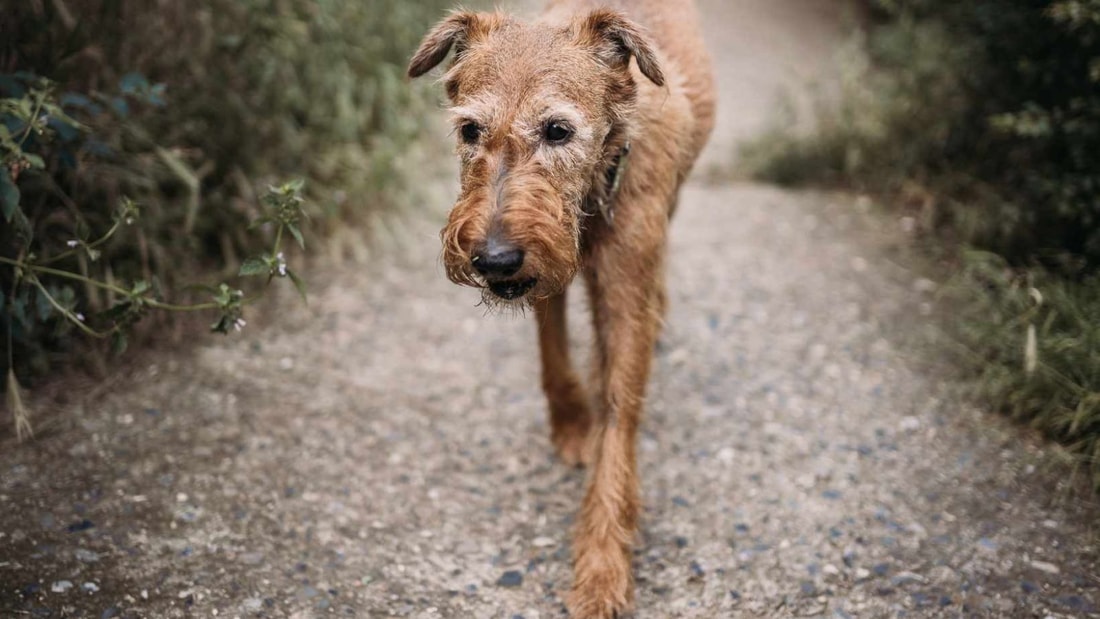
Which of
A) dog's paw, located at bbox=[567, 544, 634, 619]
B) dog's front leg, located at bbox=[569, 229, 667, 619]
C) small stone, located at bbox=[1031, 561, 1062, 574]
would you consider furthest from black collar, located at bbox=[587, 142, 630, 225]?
small stone, located at bbox=[1031, 561, 1062, 574]

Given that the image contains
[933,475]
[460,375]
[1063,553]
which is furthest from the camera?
[460,375]

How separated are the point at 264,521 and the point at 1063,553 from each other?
9.27ft

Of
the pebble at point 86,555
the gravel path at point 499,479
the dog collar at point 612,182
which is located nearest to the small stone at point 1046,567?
the gravel path at point 499,479

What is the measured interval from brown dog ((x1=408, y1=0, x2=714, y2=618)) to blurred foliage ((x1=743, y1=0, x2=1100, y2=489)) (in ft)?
5.33

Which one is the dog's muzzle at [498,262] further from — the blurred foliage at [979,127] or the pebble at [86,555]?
the blurred foliage at [979,127]

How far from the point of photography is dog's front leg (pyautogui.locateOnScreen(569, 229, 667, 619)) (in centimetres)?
282

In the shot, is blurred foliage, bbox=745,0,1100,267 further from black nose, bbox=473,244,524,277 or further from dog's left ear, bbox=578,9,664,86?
black nose, bbox=473,244,524,277

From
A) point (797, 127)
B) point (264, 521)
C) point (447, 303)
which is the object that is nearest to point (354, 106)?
point (447, 303)

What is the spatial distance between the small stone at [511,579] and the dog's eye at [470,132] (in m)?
1.49

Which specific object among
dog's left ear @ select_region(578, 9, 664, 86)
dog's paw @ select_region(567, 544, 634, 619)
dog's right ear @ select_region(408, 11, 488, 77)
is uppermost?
dog's left ear @ select_region(578, 9, 664, 86)

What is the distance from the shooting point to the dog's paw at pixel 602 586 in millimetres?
2703

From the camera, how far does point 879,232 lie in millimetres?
5203

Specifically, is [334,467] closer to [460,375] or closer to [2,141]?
[460,375]

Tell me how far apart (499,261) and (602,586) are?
3.80ft
